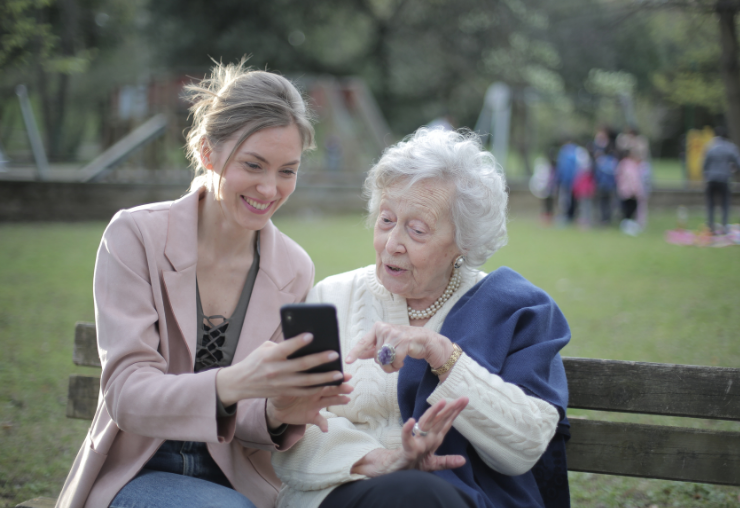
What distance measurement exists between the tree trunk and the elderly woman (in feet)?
44.9

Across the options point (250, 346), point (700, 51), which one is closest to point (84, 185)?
point (250, 346)

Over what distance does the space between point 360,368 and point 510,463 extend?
661 millimetres

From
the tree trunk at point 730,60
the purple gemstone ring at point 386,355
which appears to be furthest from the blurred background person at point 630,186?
the purple gemstone ring at point 386,355

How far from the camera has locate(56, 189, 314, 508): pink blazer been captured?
6.74 ft

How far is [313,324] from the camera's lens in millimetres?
1844

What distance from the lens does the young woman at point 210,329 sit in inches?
80.5

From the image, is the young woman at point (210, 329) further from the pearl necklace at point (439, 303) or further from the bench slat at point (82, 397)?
the bench slat at point (82, 397)

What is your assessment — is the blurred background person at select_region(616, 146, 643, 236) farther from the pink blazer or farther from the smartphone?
the smartphone

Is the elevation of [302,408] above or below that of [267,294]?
below

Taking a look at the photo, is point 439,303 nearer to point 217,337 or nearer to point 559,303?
point 217,337

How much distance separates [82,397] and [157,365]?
1112 mm

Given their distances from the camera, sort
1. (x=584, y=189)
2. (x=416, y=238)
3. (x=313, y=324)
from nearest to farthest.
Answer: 1. (x=313, y=324)
2. (x=416, y=238)
3. (x=584, y=189)

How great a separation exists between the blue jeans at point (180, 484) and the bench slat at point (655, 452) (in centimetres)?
139

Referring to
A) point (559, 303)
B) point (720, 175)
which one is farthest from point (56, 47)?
point (720, 175)
